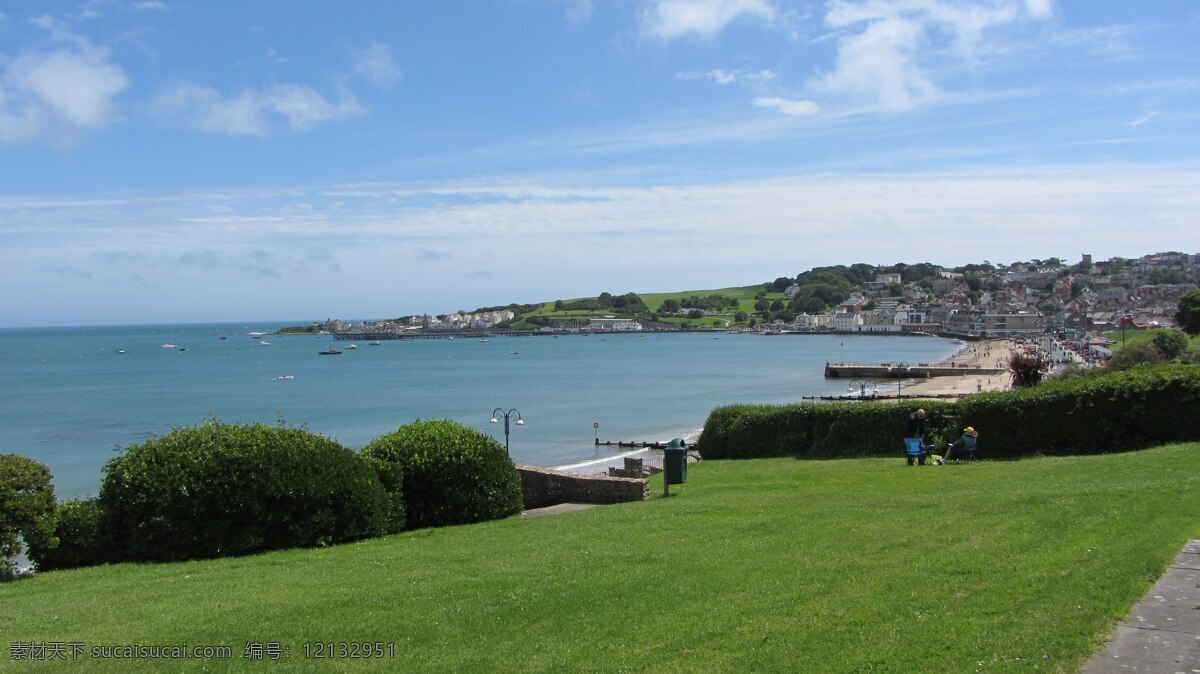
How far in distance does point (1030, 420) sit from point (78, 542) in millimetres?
17449

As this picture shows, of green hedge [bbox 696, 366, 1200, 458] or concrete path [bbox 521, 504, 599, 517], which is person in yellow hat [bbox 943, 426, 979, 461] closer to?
green hedge [bbox 696, 366, 1200, 458]

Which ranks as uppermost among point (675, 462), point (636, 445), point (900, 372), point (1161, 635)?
point (1161, 635)

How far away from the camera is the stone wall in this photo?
15191 mm

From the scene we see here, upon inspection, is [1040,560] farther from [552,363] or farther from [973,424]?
[552,363]

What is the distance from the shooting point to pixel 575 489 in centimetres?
1603

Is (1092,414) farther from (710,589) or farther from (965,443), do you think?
(710,589)

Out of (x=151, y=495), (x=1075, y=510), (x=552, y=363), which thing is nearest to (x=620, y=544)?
(x=1075, y=510)

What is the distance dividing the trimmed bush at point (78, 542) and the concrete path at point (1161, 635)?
11.6 meters

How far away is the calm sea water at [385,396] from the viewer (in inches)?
1797

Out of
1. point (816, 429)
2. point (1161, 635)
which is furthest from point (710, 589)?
point (816, 429)

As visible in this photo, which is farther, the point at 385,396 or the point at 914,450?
the point at 385,396

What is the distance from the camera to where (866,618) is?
608 centimetres

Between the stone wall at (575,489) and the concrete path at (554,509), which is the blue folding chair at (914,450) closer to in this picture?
the stone wall at (575,489)

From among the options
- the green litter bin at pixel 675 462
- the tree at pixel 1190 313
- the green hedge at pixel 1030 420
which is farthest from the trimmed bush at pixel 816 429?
the tree at pixel 1190 313
